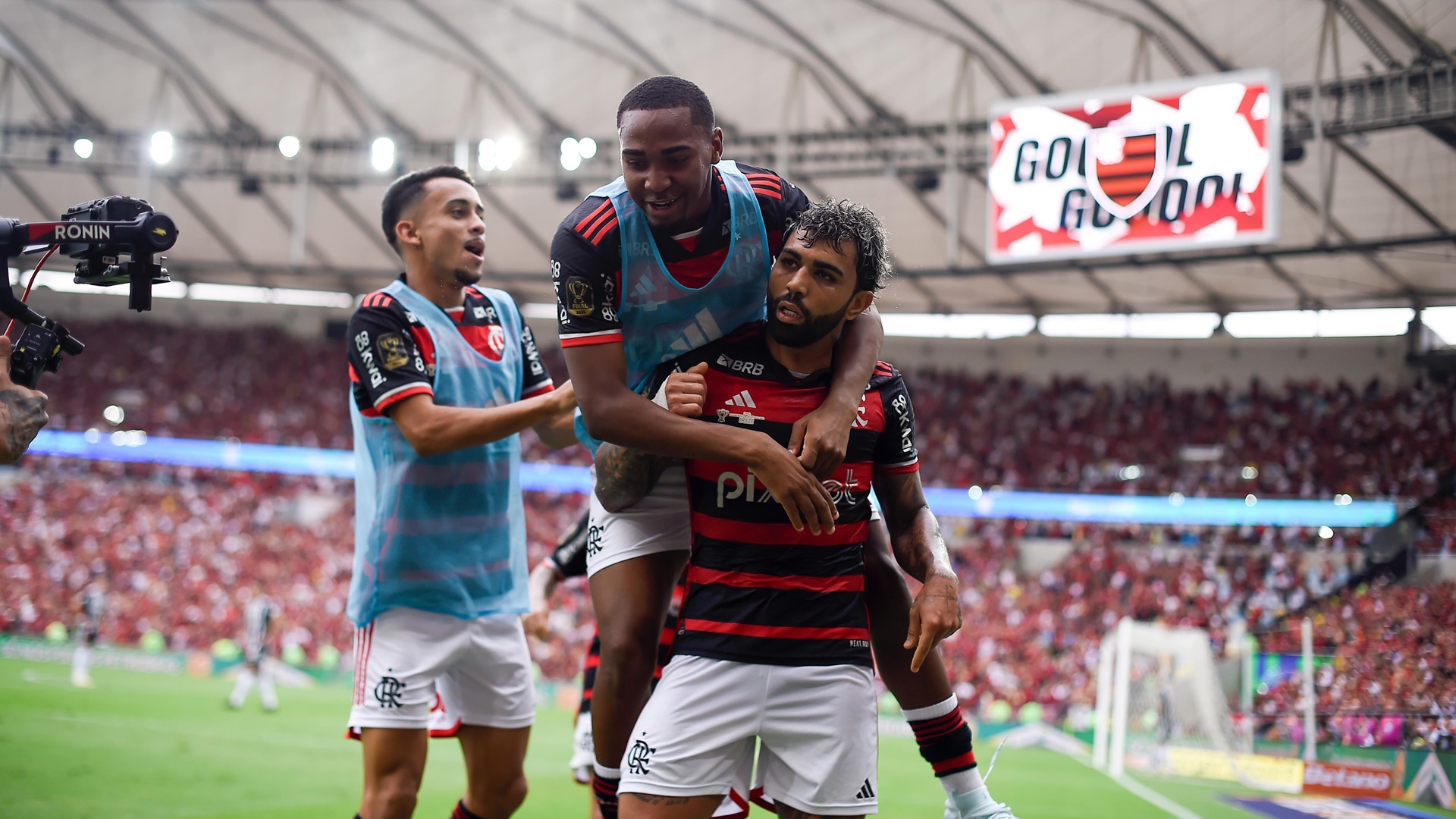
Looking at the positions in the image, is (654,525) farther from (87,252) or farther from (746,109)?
(746,109)

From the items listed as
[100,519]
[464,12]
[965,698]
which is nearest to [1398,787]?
[965,698]

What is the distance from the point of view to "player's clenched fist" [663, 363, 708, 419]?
9.32ft

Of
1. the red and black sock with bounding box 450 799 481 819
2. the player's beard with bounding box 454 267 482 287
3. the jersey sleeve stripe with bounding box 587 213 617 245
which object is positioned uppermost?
the player's beard with bounding box 454 267 482 287

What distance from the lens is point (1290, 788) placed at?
38.0ft

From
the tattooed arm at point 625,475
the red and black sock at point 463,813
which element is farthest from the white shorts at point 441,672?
the tattooed arm at point 625,475

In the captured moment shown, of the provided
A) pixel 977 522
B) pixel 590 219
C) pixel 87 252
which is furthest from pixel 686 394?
pixel 977 522

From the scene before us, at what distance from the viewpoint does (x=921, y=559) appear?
314cm

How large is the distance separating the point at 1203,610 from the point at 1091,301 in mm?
8800

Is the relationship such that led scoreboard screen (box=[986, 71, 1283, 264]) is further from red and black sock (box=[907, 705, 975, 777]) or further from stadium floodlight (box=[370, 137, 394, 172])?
red and black sock (box=[907, 705, 975, 777])

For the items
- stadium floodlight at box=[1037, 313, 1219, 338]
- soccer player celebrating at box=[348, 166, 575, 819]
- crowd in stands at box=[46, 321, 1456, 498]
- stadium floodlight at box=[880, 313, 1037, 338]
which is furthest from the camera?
stadium floodlight at box=[880, 313, 1037, 338]

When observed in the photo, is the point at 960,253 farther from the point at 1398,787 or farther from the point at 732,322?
the point at 732,322

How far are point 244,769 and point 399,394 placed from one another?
670cm

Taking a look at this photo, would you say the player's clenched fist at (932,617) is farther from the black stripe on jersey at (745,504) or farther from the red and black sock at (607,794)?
the red and black sock at (607,794)

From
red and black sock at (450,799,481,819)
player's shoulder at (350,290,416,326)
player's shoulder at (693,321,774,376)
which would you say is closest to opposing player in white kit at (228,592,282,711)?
red and black sock at (450,799,481,819)
